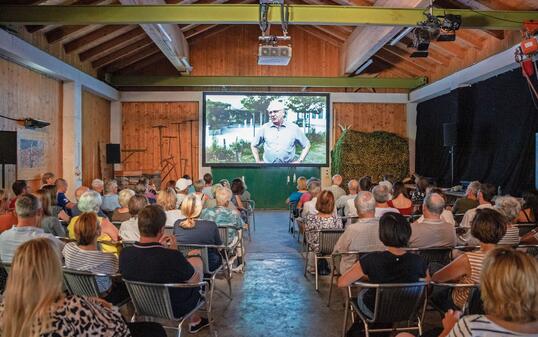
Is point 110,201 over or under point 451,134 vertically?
Result: under

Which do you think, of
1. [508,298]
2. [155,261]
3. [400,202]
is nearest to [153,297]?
[155,261]

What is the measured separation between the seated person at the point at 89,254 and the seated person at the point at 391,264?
63.0 inches

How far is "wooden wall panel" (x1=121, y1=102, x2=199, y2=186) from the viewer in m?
12.6

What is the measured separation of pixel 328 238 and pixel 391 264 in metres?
1.85

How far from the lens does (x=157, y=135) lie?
41.4ft

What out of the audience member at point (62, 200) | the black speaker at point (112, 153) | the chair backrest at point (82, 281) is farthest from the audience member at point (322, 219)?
the black speaker at point (112, 153)

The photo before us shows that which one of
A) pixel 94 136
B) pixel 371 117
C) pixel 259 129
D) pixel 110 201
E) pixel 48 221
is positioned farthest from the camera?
pixel 371 117

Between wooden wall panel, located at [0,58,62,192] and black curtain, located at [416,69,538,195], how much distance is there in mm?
8402

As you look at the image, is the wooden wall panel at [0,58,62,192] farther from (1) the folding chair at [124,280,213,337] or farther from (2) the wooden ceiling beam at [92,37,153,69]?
(1) the folding chair at [124,280,213,337]

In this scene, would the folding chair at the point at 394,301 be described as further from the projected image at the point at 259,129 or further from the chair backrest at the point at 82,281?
the projected image at the point at 259,129

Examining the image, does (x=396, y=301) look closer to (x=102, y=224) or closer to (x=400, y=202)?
(x=102, y=224)

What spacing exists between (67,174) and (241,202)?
3.99m

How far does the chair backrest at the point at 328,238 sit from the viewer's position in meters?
4.59

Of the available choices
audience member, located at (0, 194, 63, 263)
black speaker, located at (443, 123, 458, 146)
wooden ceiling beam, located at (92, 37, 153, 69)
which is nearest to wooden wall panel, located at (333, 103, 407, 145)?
black speaker, located at (443, 123, 458, 146)
